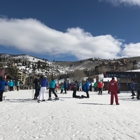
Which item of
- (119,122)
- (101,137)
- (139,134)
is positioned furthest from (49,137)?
(119,122)

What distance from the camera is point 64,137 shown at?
501 centimetres

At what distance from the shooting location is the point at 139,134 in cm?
523

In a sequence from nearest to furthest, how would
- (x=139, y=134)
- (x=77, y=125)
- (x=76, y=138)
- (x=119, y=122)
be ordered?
(x=76, y=138) < (x=139, y=134) < (x=77, y=125) < (x=119, y=122)

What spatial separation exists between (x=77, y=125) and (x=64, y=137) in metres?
1.26

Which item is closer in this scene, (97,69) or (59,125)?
(59,125)

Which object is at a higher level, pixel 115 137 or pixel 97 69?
pixel 97 69

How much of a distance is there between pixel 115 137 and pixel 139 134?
27.4 inches

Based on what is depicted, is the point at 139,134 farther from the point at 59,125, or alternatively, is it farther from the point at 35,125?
the point at 35,125

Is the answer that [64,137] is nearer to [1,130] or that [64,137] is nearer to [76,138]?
[76,138]

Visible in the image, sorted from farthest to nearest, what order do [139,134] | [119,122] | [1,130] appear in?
[119,122] → [1,130] → [139,134]

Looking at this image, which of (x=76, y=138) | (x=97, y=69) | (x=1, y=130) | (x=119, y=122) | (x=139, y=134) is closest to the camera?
(x=76, y=138)

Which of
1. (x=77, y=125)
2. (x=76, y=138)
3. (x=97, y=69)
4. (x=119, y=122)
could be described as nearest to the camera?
(x=76, y=138)

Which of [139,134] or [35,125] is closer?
[139,134]

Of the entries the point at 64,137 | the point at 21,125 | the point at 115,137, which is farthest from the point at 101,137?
the point at 21,125
